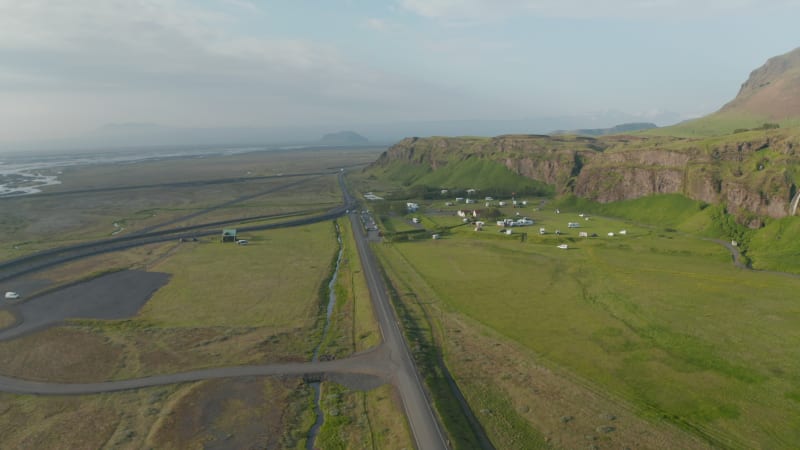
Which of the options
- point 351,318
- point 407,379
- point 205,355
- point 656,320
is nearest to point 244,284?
point 351,318

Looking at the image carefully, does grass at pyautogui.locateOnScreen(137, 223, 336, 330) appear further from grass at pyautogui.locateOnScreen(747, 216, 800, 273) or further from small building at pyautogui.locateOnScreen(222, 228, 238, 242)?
grass at pyautogui.locateOnScreen(747, 216, 800, 273)

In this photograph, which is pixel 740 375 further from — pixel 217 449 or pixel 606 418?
pixel 217 449

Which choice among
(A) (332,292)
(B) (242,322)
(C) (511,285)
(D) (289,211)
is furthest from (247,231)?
(C) (511,285)

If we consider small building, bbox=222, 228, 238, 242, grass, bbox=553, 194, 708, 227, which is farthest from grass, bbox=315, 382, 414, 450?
grass, bbox=553, 194, 708, 227

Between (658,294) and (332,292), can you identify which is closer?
(658,294)

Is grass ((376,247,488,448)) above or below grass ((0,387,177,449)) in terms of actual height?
above

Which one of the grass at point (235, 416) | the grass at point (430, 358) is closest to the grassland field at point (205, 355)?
the grass at point (235, 416)

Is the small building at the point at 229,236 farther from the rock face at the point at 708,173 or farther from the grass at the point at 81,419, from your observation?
the rock face at the point at 708,173
